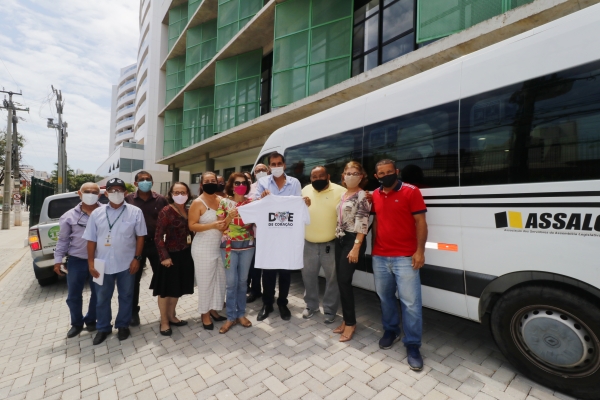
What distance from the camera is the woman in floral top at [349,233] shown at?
319cm

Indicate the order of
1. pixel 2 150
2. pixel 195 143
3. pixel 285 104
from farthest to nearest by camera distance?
pixel 2 150 < pixel 195 143 < pixel 285 104

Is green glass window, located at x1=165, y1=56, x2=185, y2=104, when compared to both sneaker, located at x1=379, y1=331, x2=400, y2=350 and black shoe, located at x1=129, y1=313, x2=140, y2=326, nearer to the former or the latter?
black shoe, located at x1=129, y1=313, x2=140, y2=326

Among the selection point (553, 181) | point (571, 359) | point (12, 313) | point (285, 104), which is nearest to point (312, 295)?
point (571, 359)

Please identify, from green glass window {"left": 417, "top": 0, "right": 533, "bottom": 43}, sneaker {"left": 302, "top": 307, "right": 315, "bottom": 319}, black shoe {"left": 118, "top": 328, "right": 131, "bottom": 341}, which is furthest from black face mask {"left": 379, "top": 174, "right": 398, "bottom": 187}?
green glass window {"left": 417, "top": 0, "right": 533, "bottom": 43}

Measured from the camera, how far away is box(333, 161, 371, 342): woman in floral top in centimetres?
319

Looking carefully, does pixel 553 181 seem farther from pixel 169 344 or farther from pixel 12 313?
pixel 12 313

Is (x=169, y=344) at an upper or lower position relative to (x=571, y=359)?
lower

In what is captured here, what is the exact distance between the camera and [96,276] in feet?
11.1

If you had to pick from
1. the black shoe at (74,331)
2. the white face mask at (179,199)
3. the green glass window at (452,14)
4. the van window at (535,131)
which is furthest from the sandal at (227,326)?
the green glass window at (452,14)

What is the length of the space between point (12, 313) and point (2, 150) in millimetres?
37538

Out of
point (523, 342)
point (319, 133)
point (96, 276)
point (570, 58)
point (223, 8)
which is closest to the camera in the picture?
point (570, 58)

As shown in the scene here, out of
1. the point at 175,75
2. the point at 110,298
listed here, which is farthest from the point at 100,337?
the point at 175,75

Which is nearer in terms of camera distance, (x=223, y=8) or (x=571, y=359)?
(x=571, y=359)

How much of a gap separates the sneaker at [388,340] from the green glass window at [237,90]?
11762mm
